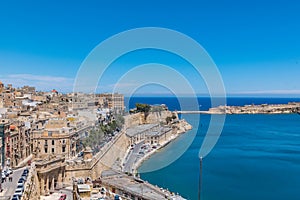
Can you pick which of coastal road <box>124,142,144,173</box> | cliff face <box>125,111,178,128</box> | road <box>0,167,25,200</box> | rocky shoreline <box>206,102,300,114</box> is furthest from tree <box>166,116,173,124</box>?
rocky shoreline <box>206,102,300,114</box>

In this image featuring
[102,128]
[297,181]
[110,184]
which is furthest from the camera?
[102,128]

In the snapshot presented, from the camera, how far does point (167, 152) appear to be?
20141mm

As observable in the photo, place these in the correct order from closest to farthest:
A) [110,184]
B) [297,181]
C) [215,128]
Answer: [110,184], [297,181], [215,128]

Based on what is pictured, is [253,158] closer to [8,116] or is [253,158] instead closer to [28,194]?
[8,116]

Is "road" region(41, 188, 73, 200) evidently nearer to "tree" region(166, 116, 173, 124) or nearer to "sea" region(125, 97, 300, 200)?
"sea" region(125, 97, 300, 200)

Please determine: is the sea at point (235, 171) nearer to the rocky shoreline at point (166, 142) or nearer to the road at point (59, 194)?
the rocky shoreline at point (166, 142)

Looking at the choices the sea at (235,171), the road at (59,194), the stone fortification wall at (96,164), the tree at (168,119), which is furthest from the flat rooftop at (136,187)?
the tree at (168,119)

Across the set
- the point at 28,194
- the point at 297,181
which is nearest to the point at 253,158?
the point at 297,181

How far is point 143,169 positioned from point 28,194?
359 inches

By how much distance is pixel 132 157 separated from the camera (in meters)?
16.8

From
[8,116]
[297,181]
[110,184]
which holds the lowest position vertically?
[297,181]

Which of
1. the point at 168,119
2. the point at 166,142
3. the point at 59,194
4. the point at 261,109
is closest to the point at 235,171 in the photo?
the point at 166,142

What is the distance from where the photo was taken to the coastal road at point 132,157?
14316 millimetres

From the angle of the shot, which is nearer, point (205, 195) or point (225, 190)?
point (205, 195)
